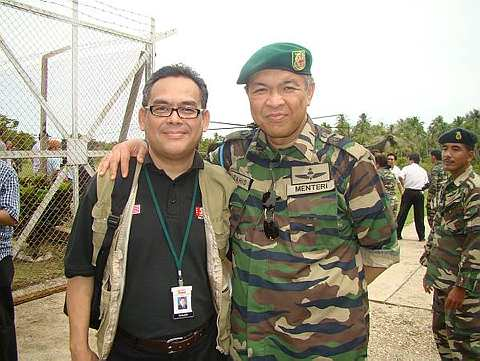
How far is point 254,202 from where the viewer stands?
1.95m

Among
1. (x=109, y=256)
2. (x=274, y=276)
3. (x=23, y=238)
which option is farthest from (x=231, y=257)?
(x=23, y=238)

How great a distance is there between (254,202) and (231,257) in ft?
1.01

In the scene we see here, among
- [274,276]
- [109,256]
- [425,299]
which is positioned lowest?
[425,299]

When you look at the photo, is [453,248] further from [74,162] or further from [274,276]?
[74,162]

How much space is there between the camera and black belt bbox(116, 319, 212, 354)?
1698mm

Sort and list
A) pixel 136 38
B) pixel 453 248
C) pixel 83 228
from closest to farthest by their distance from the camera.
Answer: pixel 83 228, pixel 453 248, pixel 136 38

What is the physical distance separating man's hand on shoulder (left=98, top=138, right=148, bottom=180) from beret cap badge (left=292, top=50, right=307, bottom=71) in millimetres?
780

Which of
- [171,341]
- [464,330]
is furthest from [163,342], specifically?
[464,330]

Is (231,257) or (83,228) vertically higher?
(83,228)

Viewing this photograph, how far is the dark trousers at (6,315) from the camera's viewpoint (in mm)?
2789

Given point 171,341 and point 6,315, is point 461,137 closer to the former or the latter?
point 171,341

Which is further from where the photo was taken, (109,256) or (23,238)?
(23,238)

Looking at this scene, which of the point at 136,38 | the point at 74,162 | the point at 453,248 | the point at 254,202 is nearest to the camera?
the point at 254,202

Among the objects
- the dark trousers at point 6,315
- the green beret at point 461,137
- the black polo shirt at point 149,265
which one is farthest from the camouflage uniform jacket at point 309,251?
the green beret at point 461,137
